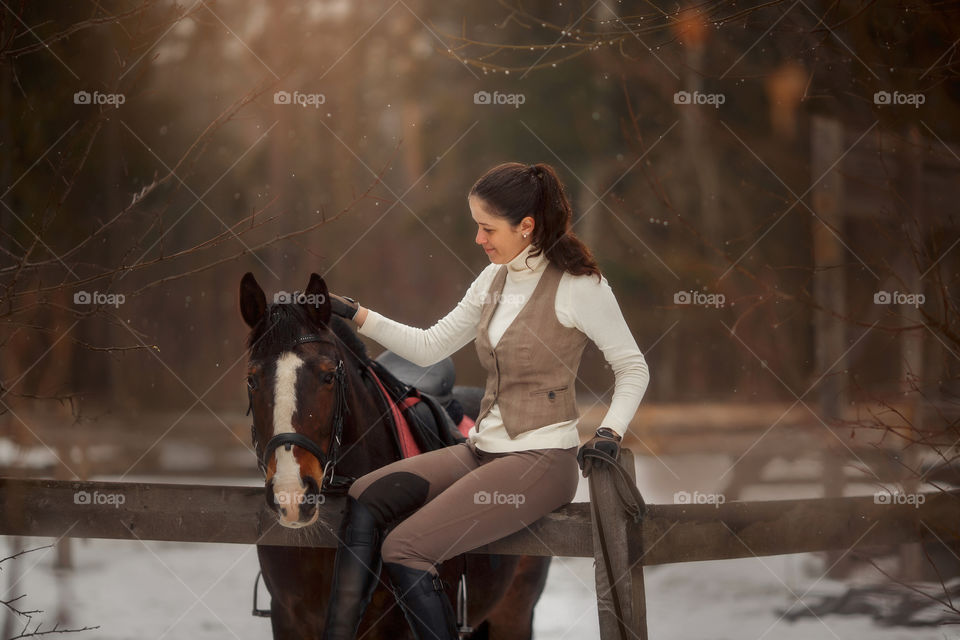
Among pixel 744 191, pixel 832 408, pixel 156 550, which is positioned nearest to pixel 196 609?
pixel 156 550

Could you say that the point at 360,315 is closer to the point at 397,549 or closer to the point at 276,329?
the point at 276,329

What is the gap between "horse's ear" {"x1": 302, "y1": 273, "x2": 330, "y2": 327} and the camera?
213cm

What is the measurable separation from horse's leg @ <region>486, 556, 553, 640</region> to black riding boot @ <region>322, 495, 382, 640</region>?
1.95m

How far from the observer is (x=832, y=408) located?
5859mm

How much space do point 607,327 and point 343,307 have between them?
2.48 feet

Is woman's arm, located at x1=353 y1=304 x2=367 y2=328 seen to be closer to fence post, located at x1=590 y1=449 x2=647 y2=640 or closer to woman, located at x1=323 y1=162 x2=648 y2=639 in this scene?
woman, located at x1=323 y1=162 x2=648 y2=639

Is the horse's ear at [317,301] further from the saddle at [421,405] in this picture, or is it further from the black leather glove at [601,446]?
the black leather glove at [601,446]

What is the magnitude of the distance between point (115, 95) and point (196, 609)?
3.56 m

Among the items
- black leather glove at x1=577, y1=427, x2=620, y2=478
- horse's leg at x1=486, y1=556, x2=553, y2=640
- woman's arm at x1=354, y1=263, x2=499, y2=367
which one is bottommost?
horse's leg at x1=486, y1=556, x2=553, y2=640

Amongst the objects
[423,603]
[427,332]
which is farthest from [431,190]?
[423,603]

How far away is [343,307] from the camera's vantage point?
2.26 metres

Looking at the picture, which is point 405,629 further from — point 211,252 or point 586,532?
point 211,252

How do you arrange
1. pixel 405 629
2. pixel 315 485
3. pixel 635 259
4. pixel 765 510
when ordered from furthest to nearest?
pixel 635 259
pixel 405 629
pixel 765 510
pixel 315 485

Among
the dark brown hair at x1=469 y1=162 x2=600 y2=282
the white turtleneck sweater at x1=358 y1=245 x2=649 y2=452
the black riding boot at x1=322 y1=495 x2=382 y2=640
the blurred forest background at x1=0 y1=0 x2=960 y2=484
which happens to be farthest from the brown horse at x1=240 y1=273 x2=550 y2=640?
the blurred forest background at x1=0 y1=0 x2=960 y2=484
